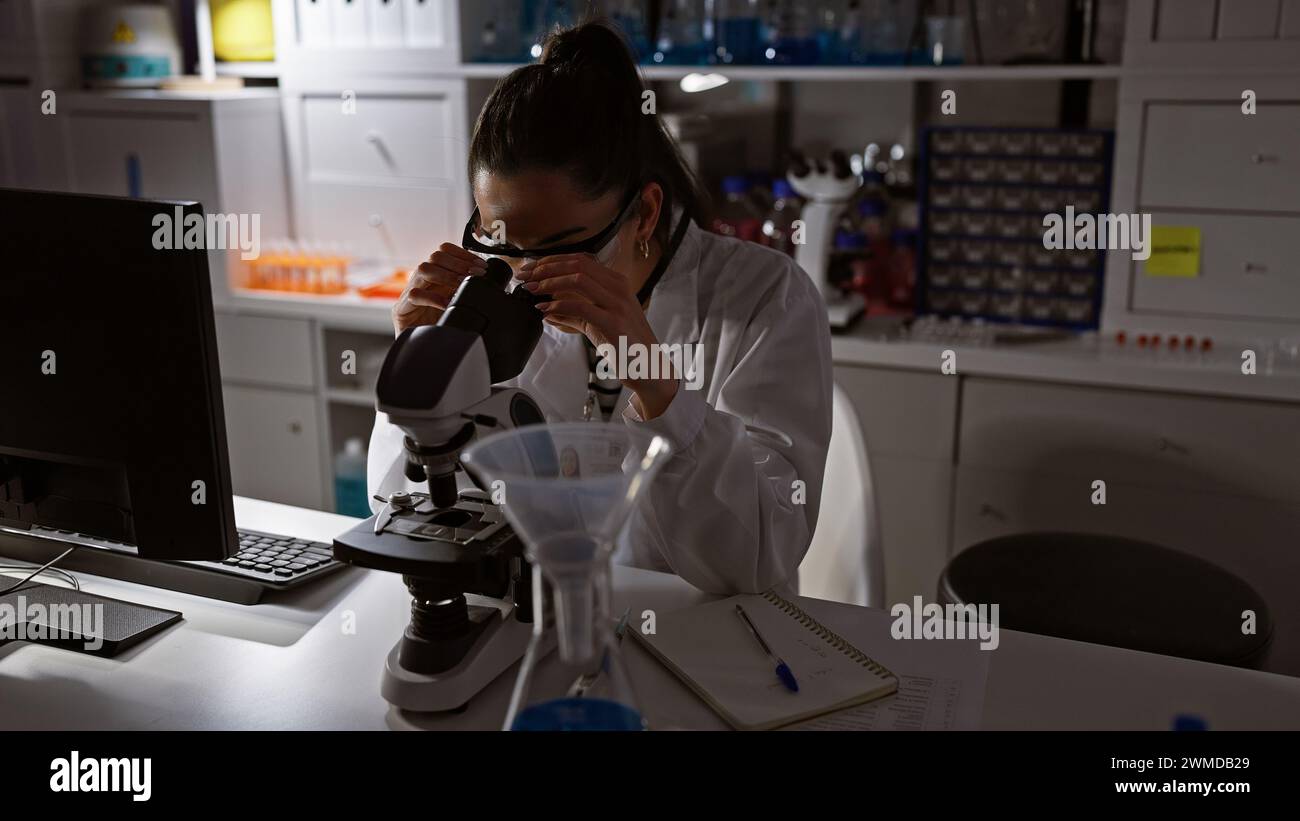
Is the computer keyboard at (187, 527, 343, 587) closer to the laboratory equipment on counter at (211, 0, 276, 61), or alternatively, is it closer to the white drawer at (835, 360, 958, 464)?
the white drawer at (835, 360, 958, 464)

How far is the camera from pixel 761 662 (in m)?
1.09

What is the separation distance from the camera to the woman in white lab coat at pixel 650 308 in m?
1.22

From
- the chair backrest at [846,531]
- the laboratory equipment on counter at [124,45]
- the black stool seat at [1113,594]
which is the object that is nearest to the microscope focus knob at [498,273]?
the chair backrest at [846,531]

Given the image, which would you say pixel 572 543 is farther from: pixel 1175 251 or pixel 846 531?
pixel 1175 251

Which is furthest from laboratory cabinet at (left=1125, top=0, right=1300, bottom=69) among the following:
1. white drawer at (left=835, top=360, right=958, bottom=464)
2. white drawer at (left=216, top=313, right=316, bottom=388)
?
white drawer at (left=216, top=313, right=316, bottom=388)

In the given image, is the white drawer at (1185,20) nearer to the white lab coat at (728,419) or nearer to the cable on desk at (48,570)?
the white lab coat at (728,419)

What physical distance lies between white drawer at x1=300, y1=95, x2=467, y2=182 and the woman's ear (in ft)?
4.96

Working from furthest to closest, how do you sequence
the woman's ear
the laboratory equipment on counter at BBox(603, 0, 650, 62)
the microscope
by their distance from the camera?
the laboratory equipment on counter at BBox(603, 0, 650, 62) → the woman's ear → the microscope

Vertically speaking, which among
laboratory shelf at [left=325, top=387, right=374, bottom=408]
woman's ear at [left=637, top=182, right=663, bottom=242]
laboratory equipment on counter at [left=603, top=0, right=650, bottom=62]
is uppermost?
laboratory equipment on counter at [left=603, top=0, right=650, bottom=62]

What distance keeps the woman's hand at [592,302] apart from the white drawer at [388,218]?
5.90 feet

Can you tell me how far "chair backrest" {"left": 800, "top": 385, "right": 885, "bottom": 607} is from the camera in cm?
154

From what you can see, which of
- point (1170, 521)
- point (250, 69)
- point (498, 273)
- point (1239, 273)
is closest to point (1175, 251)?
point (1239, 273)

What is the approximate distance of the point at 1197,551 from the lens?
87.6 inches
